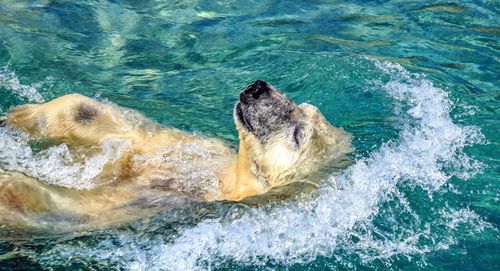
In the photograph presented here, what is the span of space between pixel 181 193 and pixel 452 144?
2313 mm

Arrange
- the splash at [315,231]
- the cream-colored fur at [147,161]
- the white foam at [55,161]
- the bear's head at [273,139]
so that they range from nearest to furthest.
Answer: the splash at [315,231], the cream-colored fur at [147,161], the bear's head at [273,139], the white foam at [55,161]

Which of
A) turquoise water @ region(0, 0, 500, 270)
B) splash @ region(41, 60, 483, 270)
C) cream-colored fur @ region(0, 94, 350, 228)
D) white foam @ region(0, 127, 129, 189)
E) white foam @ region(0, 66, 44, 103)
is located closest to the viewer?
splash @ region(41, 60, 483, 270)

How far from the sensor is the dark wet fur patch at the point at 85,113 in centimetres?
605

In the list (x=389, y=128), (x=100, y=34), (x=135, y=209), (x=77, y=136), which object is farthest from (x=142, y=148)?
(x=100, y=34)

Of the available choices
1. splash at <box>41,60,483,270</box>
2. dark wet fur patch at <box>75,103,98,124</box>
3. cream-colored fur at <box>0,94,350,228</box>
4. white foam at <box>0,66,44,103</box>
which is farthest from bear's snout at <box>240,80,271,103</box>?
white foam at <box>0,66,44,103</box>

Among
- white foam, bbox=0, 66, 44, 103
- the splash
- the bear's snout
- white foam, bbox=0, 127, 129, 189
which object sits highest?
the bear's snout

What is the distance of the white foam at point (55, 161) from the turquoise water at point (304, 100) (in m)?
0.02

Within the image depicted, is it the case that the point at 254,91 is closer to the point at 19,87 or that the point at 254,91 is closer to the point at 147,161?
the point at 147,161

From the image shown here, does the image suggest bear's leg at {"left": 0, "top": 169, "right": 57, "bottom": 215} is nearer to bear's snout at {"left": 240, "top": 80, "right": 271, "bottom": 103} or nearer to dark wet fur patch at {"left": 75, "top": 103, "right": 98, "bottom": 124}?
dark wet fur patch at {"left": 75, "top": 103, "right": 98, "bottom": 124}

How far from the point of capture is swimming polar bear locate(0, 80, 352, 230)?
16.1ft

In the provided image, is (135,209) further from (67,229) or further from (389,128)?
(389,128)

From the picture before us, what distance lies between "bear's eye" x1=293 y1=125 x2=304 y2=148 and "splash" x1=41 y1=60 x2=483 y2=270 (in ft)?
1.38

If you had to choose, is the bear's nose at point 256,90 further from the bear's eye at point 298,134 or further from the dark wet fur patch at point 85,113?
the dark wet fur patch at point 85,113

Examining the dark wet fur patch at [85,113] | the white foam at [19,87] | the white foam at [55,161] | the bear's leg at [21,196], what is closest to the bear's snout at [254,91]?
the white foam at [55,161]
